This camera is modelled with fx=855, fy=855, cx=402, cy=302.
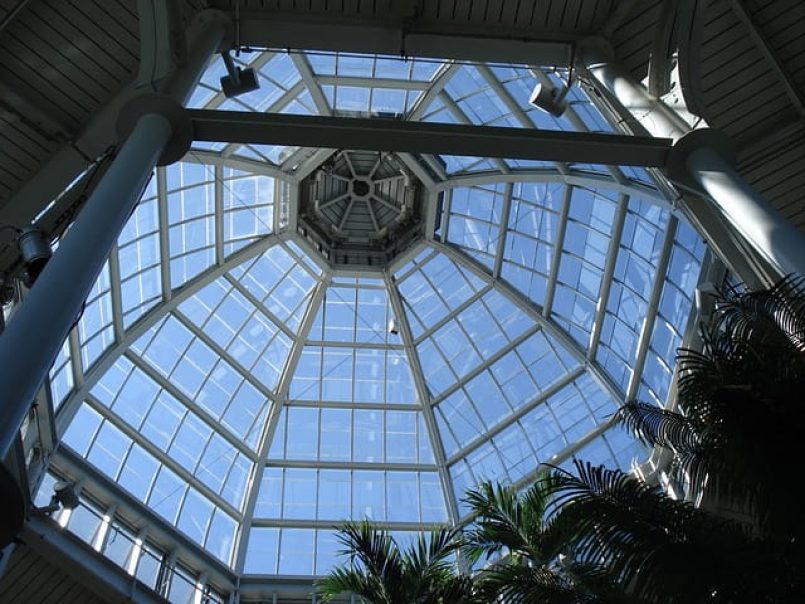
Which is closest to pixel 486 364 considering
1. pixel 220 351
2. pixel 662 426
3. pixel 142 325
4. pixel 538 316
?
pixel 538 316

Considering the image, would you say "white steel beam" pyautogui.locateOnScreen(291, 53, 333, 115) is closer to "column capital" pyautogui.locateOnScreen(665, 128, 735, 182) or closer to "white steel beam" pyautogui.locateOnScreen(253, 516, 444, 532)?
"column capital" pyautogui.locateOnScreen(665, 128, 735, 182)

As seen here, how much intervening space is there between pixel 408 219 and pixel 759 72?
47.9 ft

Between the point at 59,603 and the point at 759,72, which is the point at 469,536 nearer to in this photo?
the point at 759,72

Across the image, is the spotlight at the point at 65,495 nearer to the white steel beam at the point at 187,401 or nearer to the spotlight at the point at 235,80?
the white steel beam at the point at 187,401

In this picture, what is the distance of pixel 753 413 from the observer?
6.65 metres

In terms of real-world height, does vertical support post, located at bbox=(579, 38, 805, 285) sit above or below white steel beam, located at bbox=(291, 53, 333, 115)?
below

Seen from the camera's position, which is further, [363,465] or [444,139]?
[363,465]

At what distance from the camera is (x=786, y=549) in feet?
21.1

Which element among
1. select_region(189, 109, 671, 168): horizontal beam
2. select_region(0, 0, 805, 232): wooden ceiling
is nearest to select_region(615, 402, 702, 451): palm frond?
select_region(189, 109, 671, 168): horizontal beam

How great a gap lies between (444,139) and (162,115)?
3.29 metres

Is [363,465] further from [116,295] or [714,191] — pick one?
[714,191]

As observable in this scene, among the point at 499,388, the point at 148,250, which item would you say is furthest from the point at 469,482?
the point at 148,250

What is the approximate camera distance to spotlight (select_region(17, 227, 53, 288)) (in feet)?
29.3

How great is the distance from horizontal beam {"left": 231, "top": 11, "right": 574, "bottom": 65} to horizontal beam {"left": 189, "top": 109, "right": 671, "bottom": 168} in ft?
6.22
